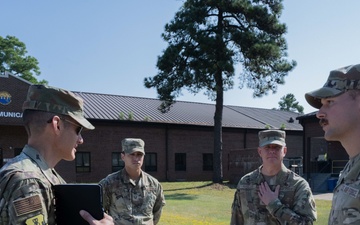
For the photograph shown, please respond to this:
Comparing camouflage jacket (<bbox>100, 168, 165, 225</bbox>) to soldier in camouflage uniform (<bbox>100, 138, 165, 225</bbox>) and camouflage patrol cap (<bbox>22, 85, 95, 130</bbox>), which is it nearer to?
soldier in camouflage uniform (<bbox>100, 138, 165, 225</bbox>)

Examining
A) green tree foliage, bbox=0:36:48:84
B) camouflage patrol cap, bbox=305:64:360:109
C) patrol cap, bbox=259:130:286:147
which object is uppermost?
green tree foliage, bbox=0:36:48:84

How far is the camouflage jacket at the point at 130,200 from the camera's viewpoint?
561 centimetres

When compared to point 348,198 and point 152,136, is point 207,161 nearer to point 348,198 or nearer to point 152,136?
point 152,136

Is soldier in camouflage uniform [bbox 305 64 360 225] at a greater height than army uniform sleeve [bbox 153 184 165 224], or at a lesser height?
greater

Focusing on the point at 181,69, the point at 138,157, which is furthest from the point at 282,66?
the point at 138,157

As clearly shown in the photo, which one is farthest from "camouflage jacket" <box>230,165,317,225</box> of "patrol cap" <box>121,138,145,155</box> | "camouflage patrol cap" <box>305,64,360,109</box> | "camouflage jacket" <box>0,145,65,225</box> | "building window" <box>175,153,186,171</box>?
"building window" <box>175,153,186,171</box>

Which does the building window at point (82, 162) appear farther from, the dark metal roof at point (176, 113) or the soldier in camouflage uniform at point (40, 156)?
the soldier in camouflage uniform at point (40, 156)

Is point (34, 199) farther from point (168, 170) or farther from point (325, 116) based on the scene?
point (168, 170)

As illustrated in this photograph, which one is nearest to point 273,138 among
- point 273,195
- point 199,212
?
point 273,195

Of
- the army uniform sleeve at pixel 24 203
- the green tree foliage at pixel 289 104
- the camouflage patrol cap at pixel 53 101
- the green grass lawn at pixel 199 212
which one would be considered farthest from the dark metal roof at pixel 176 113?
the green tree foliage at pixel 289 104

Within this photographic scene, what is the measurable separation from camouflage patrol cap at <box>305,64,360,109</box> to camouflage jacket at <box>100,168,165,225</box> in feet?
11.9

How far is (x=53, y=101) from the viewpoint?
250 cm

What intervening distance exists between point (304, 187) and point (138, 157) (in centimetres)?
256

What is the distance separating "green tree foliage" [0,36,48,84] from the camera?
52.8 metres
